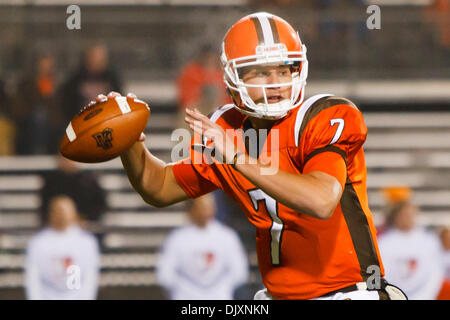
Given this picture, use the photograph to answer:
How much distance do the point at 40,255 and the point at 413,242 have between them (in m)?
3.36

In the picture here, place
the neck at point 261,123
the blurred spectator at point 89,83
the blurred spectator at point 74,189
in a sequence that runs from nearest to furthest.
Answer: the neck at point 261,123 < the blurred spectator at point 74,189 < the blurred spectator at point 89,83

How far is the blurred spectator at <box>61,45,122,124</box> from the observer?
8266 mm

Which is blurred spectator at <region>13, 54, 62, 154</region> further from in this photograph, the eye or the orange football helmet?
the eye

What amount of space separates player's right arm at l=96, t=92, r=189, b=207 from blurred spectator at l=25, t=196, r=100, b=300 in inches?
130

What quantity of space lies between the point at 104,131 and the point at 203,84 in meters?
4.76

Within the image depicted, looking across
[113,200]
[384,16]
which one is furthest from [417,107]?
[113,200]

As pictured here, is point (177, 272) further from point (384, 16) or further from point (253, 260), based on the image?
point (384, 16)

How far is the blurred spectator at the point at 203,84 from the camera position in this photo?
805 centimetres

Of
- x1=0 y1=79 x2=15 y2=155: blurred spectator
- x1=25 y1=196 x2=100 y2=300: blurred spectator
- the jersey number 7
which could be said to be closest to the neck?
the jersey number 7

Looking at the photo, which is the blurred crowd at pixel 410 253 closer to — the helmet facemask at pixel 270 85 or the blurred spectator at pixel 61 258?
the blurred spectator at pixel 61 258

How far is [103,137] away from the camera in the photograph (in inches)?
142

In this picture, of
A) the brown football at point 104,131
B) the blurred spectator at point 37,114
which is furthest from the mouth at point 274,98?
the blurred spectator at point 37,114

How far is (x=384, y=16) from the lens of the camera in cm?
925

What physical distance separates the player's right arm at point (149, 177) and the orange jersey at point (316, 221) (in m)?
0.46
